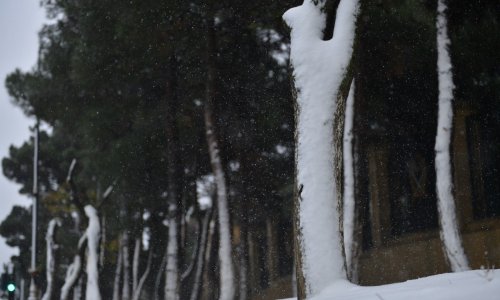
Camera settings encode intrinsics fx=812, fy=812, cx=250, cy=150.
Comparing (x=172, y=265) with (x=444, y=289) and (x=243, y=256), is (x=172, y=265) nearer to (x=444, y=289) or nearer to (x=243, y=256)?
(x=243, y=256)

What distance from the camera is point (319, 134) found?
9070mm

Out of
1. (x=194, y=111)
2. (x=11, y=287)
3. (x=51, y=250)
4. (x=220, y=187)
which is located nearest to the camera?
(x=220, y=187)

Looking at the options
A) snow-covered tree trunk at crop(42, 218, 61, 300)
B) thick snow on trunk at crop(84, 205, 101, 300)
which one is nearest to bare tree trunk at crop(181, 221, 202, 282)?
thick snow on trunk at crop(84, 205, 101, 300)

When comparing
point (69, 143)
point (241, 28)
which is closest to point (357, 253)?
point (241, 28)

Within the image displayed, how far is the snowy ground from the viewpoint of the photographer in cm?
557

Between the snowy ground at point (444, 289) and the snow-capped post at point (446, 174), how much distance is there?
728 centimetres

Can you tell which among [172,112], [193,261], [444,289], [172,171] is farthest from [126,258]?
[444,289]

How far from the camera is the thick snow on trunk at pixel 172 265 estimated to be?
20.5 metres

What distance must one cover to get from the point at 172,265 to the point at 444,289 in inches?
614

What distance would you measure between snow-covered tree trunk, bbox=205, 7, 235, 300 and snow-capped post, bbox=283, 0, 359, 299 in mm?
9384

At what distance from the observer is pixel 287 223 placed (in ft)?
99.6

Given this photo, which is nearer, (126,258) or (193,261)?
(193,261)

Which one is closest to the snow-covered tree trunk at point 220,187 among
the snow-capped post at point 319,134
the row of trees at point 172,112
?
the row of trees at point 172,112

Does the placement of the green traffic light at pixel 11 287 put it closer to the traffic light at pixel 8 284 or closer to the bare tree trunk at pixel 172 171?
the traffic light at pixel 8 284
